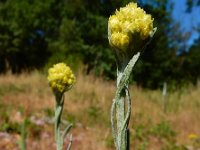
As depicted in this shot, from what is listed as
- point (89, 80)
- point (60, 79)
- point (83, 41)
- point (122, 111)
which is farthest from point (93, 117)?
point (83, 41)

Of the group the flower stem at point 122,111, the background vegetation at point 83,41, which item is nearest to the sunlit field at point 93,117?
the background vegetation at point 83,41

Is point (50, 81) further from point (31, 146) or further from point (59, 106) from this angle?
point (31, 146)

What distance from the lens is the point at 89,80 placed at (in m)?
13.4

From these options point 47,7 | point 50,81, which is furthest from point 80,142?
point 47,7

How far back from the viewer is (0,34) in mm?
29562

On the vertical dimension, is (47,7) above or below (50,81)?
above

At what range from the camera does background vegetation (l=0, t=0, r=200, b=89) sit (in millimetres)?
20812

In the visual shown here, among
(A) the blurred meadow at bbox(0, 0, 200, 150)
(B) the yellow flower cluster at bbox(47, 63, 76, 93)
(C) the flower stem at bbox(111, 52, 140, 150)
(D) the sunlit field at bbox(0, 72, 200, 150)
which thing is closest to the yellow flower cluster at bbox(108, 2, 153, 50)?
(C) the flower stem at bbox(111, 52, 140, 150)

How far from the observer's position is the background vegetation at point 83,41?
819 inches

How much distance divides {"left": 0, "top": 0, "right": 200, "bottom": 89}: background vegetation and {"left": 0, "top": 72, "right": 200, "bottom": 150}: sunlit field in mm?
3117

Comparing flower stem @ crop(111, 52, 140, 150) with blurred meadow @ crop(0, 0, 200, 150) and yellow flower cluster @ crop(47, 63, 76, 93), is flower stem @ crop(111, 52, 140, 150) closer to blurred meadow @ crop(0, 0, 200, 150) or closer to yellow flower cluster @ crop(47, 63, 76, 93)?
yellow flower cluster @ crop(47, 63, 76, 93)

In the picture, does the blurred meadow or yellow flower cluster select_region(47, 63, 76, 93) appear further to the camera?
the blurred meadow

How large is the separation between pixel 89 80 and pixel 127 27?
11912 mm

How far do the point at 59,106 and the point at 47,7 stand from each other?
26455 millimetres
